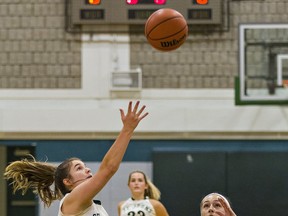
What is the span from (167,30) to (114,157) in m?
3.35

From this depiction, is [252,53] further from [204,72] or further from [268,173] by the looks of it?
[268,173]

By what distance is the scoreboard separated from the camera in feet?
33.9

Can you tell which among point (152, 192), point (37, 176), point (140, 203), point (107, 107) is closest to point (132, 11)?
point (107, 107)

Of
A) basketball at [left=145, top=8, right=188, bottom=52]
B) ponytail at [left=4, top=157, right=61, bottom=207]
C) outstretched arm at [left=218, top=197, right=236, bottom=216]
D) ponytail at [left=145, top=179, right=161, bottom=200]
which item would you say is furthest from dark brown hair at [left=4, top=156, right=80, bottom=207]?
ponytail at [left=145, top=179, right=161, bottom=200]

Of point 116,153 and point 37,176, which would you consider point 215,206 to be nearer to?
point 116,153

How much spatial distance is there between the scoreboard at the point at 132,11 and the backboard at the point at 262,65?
0.54 m

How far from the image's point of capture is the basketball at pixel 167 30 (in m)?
7.08

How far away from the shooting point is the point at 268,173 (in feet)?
34.6

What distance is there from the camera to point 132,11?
10414 millimetres

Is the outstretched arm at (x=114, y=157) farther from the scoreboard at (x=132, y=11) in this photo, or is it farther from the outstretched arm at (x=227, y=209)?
the scoreboard at (x=132, y=11)

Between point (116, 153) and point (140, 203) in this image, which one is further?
point (140, 203)

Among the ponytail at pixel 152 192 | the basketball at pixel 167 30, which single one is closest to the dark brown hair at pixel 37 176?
the basketball at pixel 167 30

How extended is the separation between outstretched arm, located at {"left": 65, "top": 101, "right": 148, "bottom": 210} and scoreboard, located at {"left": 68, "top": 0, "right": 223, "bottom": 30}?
21.5 ft

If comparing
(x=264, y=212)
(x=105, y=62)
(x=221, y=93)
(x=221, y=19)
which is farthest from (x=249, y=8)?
(x=264, y=212)
